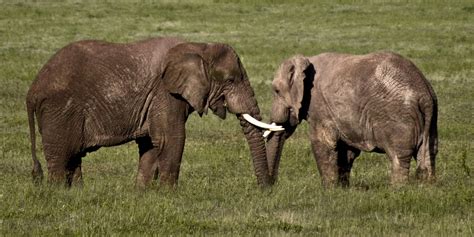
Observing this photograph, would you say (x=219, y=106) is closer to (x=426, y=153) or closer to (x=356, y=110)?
(x=356, y=110)

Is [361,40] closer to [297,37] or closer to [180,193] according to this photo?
[297,37]

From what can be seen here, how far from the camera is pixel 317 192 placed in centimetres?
1512

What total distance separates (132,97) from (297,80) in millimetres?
2481

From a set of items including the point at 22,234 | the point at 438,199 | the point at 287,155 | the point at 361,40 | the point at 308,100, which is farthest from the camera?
the point at 361,40

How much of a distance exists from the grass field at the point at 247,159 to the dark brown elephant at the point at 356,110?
1.56 feet

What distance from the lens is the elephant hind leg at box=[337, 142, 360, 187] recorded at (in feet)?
56.7

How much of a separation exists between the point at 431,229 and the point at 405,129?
3718 millimetres

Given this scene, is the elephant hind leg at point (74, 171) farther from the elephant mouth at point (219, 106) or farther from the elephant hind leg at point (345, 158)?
the elephant hind leg at point (345, 158)

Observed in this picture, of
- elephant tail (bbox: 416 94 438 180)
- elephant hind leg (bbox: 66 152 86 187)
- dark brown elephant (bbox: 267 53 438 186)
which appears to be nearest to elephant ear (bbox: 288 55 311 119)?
dark brown elephant (bbox: 267 53 438 186)

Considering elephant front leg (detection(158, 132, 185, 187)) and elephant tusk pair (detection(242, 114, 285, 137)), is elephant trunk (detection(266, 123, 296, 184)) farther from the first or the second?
elephant front leg (detection(158, 132, 185, 187))

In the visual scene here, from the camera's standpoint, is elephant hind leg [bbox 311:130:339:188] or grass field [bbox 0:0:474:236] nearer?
Answer: grass field [bbox 0:0:474:236]

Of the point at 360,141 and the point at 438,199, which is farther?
the point at 360,141

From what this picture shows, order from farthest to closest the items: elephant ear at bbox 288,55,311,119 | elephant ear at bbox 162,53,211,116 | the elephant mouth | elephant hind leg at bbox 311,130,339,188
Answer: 1. elephant ear at bbox 288,55,311,119
2. elephant hind leg at bbox 311,130,339,188
3. the elephant mouth
4. elephant ear at bbox 162,53,211,116

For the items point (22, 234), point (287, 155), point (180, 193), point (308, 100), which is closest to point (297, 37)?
point (287, 155)
